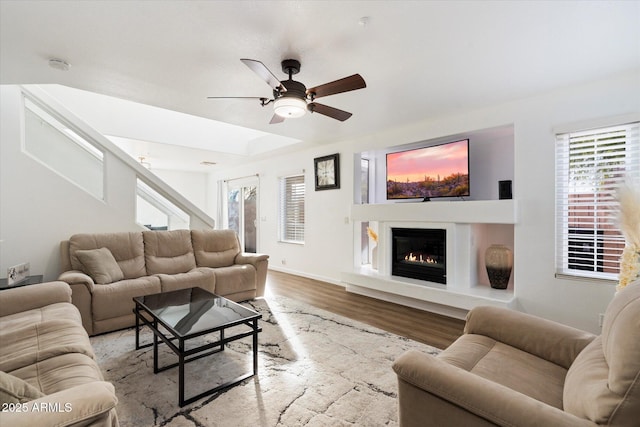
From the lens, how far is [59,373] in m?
1.44

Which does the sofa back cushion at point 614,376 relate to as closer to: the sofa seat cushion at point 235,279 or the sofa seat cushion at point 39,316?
the sofa seat cushion at point 39,316

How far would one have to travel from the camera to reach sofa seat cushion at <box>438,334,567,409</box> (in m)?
1.31

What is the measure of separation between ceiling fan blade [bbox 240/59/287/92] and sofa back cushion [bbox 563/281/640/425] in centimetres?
212

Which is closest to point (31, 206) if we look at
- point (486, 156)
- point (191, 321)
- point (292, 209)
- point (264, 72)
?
point (191, 321)

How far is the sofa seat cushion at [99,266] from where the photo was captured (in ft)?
10.5

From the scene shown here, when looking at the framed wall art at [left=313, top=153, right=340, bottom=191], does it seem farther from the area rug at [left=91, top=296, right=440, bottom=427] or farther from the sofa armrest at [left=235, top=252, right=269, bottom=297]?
the area rug at [left=91, top=296, right=440, bottom=427]

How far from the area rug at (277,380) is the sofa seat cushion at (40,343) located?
0.50m

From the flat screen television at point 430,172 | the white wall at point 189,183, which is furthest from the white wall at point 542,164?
the white wall at point 189,183

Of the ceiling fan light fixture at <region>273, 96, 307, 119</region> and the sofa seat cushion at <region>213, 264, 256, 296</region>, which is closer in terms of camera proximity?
the ceiling fan light fixture at <region>273, 96, 307, 119</region>

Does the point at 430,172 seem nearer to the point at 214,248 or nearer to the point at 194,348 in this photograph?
the point at 214,248

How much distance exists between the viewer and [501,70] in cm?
256

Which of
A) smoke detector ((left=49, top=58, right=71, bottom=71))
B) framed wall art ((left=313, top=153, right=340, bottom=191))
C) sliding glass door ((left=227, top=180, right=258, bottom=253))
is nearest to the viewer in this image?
smoke detector ((left=49, top=58, right=71, bottom=71))

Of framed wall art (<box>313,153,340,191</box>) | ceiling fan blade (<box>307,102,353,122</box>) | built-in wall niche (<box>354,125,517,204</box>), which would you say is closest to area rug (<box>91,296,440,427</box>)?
ceiling fan blade (<box>307,102,353,122</box>)

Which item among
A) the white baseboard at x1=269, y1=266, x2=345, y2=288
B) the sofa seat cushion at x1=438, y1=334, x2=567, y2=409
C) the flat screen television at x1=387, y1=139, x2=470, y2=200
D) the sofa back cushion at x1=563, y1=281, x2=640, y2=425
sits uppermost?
the flat screen television at x1=387, y1=139, x2=470, y2=200
